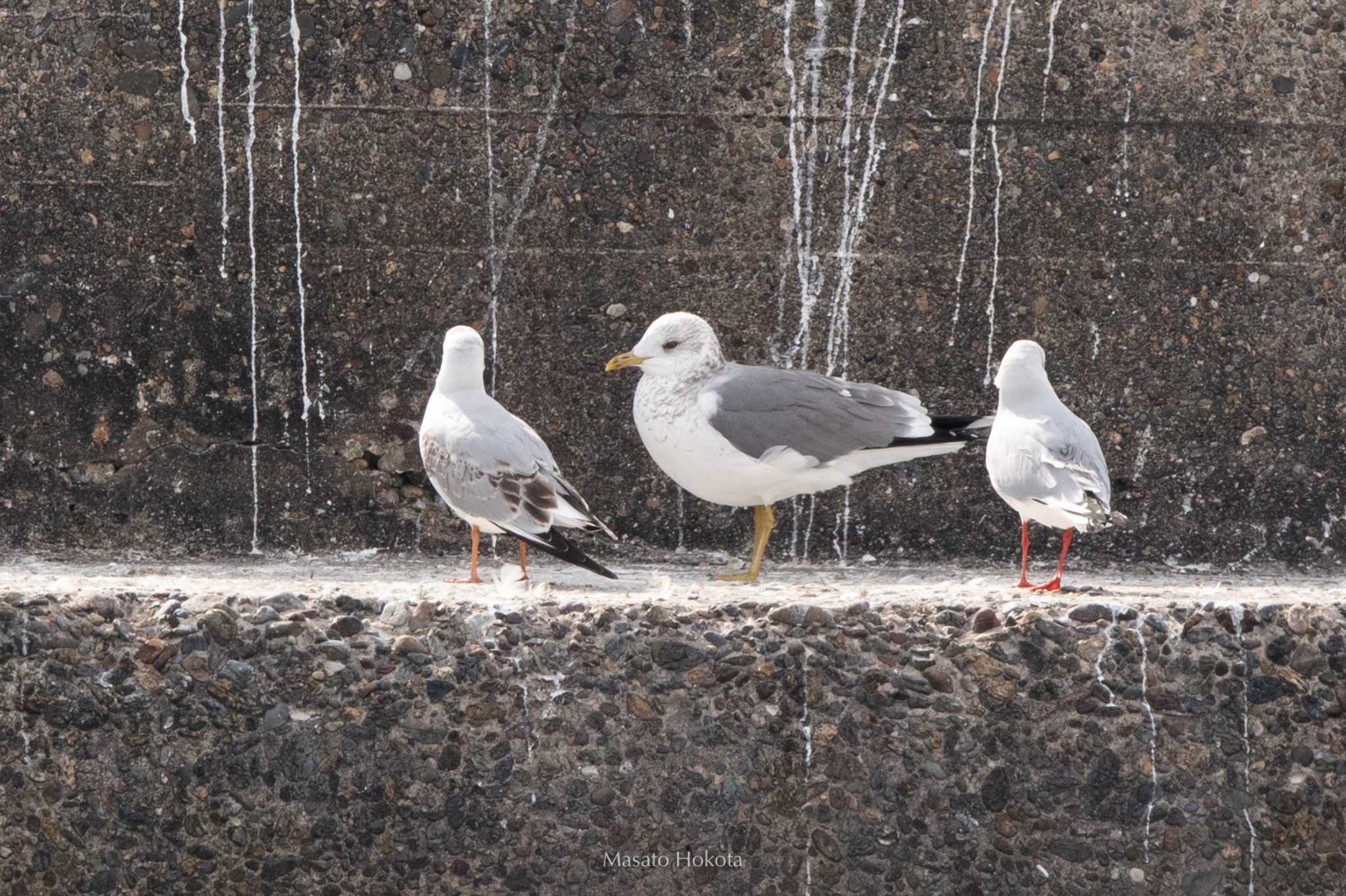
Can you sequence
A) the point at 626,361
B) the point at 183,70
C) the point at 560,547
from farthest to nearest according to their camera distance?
the point at 183,70 < the point at 626,361 < the point at 560,547

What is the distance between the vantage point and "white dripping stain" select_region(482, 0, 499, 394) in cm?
462

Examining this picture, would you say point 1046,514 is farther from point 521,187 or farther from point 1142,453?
point 521,187

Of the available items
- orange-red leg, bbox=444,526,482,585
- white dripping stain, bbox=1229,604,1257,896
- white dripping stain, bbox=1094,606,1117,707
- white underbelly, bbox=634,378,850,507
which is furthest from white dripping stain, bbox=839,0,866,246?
white dripping stain, bbox=1229,604,1257,896

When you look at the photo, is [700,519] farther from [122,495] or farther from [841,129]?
Result: [122,495]

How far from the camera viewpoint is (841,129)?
184 inches

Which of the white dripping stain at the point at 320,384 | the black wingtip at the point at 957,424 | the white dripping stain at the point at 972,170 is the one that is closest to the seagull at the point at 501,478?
the black wingtip at the point at 957,424

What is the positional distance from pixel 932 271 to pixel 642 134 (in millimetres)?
983

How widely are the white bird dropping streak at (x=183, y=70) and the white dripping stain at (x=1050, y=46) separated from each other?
8.44 ft

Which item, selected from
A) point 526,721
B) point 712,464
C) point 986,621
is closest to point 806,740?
point 986,621

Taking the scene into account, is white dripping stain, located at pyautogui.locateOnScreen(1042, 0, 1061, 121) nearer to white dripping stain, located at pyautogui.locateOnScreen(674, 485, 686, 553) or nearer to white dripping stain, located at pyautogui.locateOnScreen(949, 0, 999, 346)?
white dripping stain, located at pyautogui.locateOnScreen(949, 0, 999, 346)

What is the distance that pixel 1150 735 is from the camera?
3125mm

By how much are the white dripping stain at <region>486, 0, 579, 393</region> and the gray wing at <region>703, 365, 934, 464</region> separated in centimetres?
121

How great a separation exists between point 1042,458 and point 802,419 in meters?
0.59

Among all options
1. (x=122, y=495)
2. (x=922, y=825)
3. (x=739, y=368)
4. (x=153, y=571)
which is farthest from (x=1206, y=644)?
(x=122, y=495)
